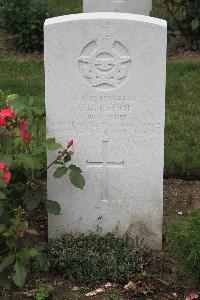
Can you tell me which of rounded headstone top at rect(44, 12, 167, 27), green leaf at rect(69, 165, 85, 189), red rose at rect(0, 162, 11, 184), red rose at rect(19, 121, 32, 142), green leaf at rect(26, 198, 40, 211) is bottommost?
green leaf at rect(26, 198, 40, 211)

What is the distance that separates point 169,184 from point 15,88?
9.03 ft

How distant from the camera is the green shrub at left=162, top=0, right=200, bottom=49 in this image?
9125 millimetres

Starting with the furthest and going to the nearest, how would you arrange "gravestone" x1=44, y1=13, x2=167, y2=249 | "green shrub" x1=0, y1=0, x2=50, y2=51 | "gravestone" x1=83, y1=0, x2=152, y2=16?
"gravestone" x1=83, y1=0, x2=152, y2=16 → "green shrub" x1=0, y1=0, x2=50, y2=51 → "gravestone" x1=44, y1=13, x2=167, y2=249

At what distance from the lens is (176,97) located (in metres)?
7.38

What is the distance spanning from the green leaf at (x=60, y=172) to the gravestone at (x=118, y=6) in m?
5.50

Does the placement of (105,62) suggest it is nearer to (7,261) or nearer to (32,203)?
(32,203)

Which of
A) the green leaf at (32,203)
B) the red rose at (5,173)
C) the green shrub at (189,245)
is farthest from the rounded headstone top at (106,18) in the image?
the green shrub at (189,245)

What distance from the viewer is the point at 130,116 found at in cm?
429

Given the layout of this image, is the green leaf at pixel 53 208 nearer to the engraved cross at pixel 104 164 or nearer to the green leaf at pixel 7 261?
the engraved cross at pixel 104 164

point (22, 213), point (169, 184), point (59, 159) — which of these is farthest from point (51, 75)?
→ point (169, 184)

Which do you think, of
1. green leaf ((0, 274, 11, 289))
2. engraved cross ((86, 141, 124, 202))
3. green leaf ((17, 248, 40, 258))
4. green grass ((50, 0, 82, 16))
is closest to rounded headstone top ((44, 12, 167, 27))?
engraved cross ((86, 141, 124, 202))

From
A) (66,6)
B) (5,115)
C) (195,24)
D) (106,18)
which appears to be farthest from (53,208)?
(66,6)

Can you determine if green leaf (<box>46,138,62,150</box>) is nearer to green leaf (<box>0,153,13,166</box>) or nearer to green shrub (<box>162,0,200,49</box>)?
green leaf (<box>0,153,13,166</box>)

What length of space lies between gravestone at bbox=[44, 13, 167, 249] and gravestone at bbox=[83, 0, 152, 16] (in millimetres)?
5269
